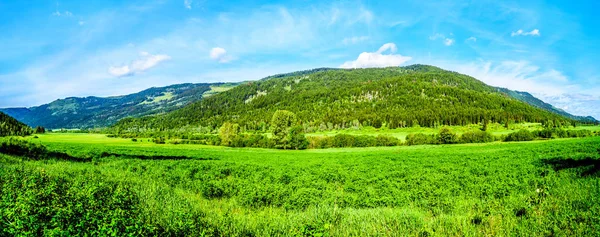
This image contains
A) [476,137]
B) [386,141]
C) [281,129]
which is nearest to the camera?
[476,137]

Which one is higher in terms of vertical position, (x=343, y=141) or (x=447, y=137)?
(x=447, y=137)

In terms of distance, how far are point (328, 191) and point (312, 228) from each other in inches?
285

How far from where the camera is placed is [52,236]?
5574mm

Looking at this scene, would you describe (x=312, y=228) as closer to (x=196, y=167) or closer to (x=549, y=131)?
(x=196, y=167)

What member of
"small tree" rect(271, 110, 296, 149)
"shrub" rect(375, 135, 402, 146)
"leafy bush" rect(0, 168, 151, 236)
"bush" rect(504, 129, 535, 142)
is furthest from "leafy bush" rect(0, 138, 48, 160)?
"bush" rect(504, 129, 535, 142)

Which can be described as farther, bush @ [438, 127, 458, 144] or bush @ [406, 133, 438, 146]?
bush @ [406, 133, 438, 146]

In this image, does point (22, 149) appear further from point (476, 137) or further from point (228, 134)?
point (476, 137)

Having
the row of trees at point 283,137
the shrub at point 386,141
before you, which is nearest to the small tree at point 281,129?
the row of trees at point 283,137

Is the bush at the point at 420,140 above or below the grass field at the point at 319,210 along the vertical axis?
below

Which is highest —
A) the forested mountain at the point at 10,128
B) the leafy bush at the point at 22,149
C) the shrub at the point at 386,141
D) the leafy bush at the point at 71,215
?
the forested mountain at the point at 10,128

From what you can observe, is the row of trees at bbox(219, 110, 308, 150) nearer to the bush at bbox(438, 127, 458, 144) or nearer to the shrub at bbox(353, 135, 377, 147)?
the shrub at bbox(353, 135, 377, 147)

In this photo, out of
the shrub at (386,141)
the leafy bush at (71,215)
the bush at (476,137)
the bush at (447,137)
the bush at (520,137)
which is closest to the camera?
the leafy bush at (71,215)

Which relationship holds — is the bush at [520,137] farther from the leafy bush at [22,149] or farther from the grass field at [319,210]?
the leafy bush at [22,149]

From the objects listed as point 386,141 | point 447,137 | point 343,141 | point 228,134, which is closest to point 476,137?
point 447,137
